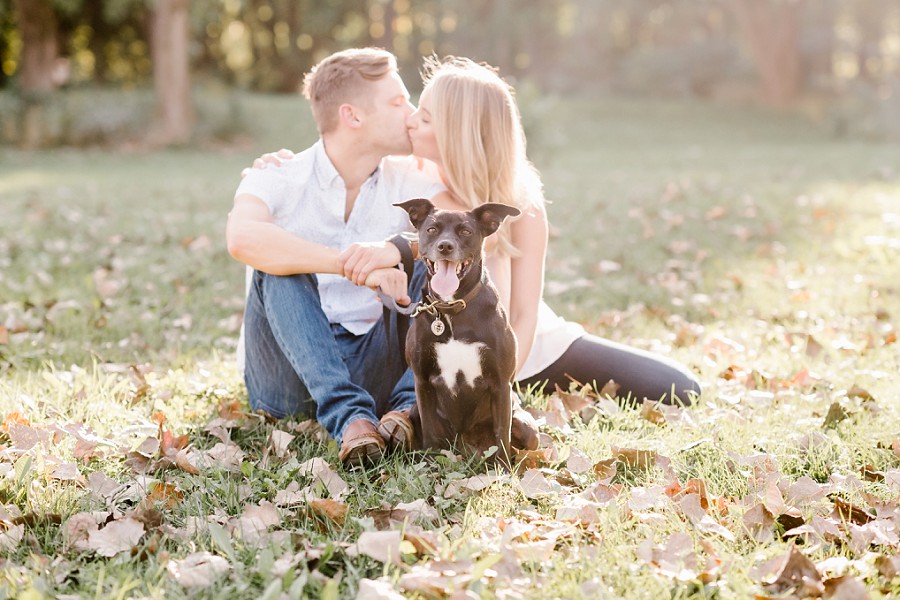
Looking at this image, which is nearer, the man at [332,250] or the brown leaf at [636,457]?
the brown leaf at [636,457]

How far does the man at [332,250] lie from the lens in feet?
11.4

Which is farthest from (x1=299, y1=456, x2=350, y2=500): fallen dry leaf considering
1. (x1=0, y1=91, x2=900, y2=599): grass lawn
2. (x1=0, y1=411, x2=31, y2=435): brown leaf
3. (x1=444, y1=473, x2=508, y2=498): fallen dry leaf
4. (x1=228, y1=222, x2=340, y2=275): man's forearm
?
(x1=0, y1=411, x2=31, y2=435): brown leaf

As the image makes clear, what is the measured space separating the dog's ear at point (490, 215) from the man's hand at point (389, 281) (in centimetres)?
47

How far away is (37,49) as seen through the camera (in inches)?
885

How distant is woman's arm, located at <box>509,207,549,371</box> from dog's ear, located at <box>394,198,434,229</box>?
840mm

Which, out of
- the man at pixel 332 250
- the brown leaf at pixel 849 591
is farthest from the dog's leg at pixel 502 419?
the brown leaf at pixel 849 591

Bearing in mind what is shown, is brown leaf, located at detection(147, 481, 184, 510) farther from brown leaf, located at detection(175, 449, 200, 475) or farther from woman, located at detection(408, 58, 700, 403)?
woman, located at detection(408, 58, 700, 403)

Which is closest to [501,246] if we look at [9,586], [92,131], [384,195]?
[384,195]

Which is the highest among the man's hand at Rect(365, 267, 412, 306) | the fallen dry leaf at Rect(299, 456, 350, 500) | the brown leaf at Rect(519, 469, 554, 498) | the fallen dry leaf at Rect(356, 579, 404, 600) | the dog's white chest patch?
the man's hand at Rect(365, 267, 412, 306)

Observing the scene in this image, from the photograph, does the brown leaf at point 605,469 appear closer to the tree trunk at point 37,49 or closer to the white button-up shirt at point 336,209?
the white button-up shirt at point 336,209

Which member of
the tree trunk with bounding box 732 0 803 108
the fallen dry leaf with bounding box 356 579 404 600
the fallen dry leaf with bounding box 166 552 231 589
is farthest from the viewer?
the tree trunk with bounding box 732 0 803 108

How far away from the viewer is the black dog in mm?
2926

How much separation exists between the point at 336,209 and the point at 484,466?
1450 millimetres

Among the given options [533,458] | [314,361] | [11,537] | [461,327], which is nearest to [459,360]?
[461,327]
